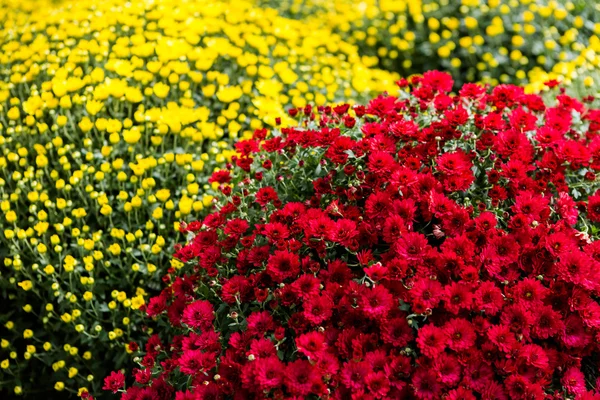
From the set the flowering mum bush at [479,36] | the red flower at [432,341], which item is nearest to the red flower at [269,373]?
the red flower at [432,341]

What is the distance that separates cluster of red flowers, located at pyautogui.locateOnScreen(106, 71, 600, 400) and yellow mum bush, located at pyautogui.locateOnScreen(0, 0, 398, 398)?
415 mm

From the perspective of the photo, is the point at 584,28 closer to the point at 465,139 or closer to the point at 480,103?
the point at 480,103

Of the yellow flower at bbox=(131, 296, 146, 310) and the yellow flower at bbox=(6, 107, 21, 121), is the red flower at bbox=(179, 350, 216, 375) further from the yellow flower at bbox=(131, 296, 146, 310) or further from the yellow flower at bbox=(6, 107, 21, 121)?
the yellow flower at bbox=(6, 107, 21, 121)

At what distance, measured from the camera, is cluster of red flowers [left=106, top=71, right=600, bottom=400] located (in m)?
1.61

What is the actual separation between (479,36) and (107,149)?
3159mm

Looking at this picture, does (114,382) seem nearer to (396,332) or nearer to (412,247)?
(396,332)

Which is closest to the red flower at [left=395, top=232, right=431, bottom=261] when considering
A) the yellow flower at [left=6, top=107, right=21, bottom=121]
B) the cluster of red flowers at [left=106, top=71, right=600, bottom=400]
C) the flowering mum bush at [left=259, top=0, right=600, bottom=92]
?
the cluster of red flowers at [left=106, top=71, right=600, bottom=400]

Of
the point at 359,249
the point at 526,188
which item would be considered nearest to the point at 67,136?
the point at 359,249

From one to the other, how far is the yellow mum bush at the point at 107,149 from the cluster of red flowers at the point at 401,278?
415mm

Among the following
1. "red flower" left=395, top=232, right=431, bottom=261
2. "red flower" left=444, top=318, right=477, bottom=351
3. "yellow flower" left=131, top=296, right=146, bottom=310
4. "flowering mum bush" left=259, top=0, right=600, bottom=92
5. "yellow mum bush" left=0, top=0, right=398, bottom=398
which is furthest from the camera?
"flowering mum bush" left=259, top=0, right=600, bottom=92

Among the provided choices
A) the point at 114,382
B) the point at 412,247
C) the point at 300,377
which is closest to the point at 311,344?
the point at 300,377

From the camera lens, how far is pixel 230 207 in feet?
7.03

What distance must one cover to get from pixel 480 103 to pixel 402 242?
1052mm

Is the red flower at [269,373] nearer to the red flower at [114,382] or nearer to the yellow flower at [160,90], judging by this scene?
the red flower at [114,382]
